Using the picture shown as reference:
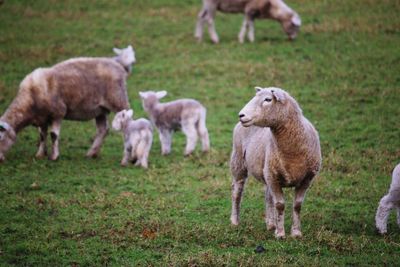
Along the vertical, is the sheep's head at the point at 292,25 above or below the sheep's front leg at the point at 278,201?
above

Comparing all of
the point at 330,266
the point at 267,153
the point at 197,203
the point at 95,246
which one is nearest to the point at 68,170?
the point at 197,203

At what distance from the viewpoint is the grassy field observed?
928cm

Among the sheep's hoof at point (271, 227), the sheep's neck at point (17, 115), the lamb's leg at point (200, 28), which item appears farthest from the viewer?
the lamb's leg at point (200, 28)

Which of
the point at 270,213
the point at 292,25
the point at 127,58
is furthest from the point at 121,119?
the point at 292,25

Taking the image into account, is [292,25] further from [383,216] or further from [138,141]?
[383,216]

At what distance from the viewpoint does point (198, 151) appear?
1570 cm

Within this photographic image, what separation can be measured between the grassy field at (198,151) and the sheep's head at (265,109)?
1.62 m

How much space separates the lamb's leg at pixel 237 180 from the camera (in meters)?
10.4

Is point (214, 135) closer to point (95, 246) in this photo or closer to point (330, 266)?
point (95, 246)

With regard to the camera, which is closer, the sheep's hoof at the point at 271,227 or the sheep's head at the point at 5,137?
the sheep's hoof at the point at 271,227

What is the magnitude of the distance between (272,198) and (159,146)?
697cm

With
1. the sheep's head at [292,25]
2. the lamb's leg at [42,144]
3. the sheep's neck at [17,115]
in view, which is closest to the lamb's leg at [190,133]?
the lamb's leg at [42,144]

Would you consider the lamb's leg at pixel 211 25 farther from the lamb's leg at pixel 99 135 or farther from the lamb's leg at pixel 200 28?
the lamb's leg at pixel 99 135

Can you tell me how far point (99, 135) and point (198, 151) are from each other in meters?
2.27
